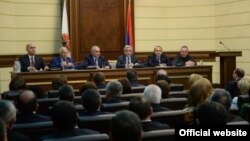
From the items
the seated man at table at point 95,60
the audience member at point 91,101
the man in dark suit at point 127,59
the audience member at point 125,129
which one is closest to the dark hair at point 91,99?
the audience member at point 91,101

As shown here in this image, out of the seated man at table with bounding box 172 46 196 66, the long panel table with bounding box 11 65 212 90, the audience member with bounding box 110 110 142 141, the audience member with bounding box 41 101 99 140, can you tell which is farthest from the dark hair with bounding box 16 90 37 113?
the seated man at table with bounding box 172 46 196 66

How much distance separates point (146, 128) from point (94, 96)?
77cm

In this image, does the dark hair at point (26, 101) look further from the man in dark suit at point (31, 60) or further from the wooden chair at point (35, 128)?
the man in dark suit at point (31, 60)

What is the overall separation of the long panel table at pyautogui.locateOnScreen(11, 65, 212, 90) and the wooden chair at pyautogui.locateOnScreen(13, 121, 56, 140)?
4.44 meters

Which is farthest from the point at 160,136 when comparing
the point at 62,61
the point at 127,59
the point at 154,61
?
the point at 154,61

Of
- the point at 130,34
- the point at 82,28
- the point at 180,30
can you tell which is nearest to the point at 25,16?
the point at 82,28

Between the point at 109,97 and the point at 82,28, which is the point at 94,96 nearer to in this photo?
the point at 109,97

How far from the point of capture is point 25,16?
10.4m

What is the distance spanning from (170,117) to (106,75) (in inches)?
185

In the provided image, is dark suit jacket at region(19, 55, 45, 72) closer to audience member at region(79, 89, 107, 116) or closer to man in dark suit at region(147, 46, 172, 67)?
man in dark suit at region(147, 46, 172, 67)

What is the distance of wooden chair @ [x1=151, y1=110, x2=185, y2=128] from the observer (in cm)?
395

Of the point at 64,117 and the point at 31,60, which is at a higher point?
the point at 31,60

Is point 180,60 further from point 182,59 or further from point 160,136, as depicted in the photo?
point 160,136

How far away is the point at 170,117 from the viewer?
158 inches
